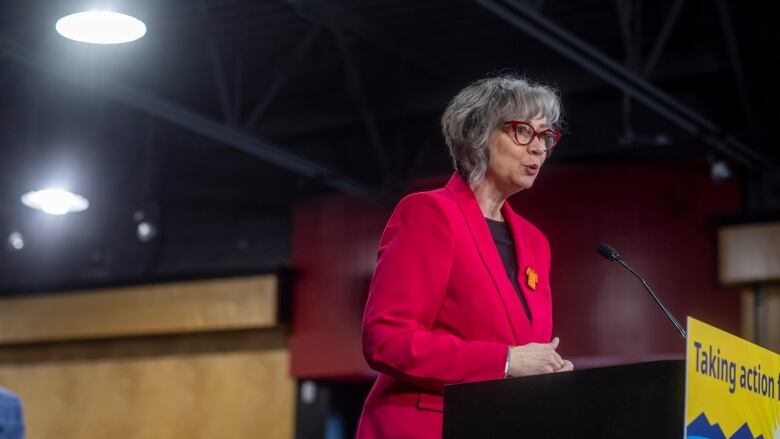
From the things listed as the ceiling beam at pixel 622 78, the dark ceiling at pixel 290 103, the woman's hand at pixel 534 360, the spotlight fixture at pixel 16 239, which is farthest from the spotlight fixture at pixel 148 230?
the woman's hand at pixel 534 360

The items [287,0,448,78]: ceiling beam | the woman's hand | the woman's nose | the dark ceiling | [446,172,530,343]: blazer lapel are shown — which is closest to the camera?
the woman's hand

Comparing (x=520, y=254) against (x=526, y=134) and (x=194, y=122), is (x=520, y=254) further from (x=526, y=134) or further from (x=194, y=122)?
(x=194, y=122)

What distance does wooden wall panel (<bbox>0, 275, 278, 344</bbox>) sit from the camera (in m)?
9.37

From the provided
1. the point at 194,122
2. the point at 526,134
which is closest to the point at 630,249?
the point at 194,122

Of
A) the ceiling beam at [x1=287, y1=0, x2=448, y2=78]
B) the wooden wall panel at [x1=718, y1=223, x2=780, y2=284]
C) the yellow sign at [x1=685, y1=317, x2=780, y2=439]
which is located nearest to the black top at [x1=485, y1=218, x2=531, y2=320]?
the yellow sign at [x1=685, y1=317, x2=780, y2=439]

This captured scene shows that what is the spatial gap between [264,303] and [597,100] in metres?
2.89

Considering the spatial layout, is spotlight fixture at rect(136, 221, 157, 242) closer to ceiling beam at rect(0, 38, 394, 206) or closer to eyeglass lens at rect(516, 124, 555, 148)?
ceiling beam at rect(0, 38, 394, 206)

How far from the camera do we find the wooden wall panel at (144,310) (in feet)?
30.7

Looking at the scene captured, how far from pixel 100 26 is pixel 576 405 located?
387 centimetres

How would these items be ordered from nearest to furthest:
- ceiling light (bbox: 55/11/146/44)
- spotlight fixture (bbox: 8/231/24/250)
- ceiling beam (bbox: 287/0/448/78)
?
ceiling light (bbox: 55/11/146/44), ceiling beam (bbox: 287/0/448/78), spotlight fixture (bbox: 8/231/24/250)

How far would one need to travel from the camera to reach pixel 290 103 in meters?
9.43

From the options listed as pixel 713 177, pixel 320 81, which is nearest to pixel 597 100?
pixel 713 177

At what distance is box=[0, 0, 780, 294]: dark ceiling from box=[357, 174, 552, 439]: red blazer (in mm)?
3405

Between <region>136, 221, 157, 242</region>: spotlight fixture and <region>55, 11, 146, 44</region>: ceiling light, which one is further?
<region>136, 221, 157, 242</region>: spotlight fixture
